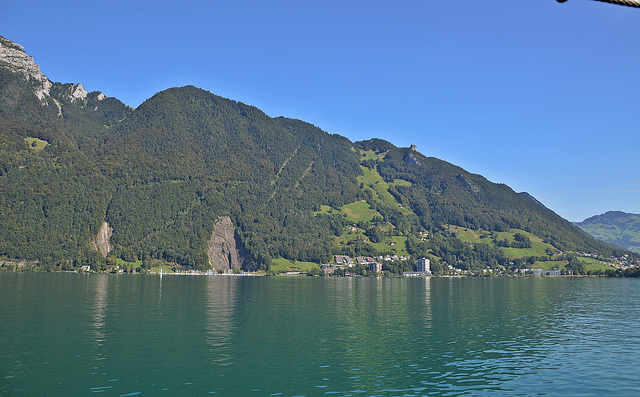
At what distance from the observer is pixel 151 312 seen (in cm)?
6719

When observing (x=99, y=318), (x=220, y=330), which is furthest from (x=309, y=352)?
(x=99, y=318)

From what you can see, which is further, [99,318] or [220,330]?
[99,318]

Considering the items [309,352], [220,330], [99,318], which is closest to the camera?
[309,352]

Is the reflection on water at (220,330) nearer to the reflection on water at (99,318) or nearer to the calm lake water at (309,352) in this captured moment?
the calm lake water at (309,352)

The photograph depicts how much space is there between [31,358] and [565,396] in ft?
132

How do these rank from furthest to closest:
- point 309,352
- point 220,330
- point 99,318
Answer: point 99,318 → point 220,330 → point 309,352

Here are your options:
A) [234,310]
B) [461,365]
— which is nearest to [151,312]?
[234,310]

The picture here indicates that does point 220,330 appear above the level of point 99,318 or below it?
below

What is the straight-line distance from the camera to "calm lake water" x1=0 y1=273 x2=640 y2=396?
31.1m

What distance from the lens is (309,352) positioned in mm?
41750

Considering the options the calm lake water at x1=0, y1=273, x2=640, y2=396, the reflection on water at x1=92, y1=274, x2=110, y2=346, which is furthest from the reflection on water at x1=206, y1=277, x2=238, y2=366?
the reflection on water at x1=92, y1=274, x2=110, y2=346

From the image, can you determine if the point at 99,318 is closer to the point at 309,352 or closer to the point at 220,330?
the point at 220,330

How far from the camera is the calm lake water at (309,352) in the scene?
31.1m

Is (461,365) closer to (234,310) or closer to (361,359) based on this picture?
(361,359)
